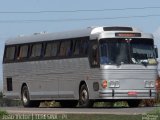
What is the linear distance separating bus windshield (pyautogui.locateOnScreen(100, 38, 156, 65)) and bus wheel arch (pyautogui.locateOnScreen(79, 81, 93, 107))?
1840 mm

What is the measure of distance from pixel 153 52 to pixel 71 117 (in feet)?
31.9

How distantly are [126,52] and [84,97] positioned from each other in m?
2.77

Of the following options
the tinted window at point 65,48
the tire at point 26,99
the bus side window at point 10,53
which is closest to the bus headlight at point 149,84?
the tinted window at point 65,48

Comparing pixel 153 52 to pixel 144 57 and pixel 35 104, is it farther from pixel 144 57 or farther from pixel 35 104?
pixel 35 104

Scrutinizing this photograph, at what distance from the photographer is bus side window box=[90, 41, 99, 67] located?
30.8m

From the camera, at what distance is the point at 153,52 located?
31469 millimetres

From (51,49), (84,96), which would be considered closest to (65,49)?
(51,49)

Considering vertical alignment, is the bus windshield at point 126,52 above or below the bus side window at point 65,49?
below

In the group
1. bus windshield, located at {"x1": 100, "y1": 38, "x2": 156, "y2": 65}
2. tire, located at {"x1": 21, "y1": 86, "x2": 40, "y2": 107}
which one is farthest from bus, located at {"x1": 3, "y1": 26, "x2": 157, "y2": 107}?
tire, located at {"x1": 21, "y1": 86, "x2": 40, "y2": 107}

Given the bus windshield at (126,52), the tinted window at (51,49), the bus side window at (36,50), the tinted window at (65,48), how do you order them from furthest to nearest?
1. the bus side window at (36,50)
2. the tinted window at (51,49)
3. the tinted window at (65,48)
4. the bus windshield at (126,52)

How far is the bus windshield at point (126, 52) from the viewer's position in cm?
3072

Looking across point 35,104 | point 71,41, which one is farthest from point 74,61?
point 35,104

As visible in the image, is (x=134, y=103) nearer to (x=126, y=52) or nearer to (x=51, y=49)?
(x=126, y=52)

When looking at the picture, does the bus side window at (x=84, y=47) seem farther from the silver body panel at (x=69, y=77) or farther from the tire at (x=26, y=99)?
the tire at (x=26, y=99)
